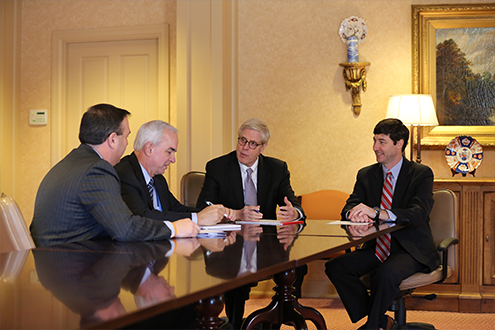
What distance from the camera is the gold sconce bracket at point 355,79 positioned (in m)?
4.36

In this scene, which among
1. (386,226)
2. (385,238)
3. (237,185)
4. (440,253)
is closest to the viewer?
(386,226)

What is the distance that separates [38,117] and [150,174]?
3.28 metres

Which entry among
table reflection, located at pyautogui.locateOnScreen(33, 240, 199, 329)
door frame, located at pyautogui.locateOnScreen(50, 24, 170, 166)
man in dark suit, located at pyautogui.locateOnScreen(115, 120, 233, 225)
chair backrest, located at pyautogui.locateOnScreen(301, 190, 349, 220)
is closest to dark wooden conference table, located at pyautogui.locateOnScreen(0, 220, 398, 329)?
table reflection, located at pyautogui.locateOnScreen(33, 240, 199, 329)

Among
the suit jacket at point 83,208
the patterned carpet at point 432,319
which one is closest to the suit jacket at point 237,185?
the patterned carpet at point 432,319

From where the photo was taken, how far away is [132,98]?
5102 millimetres

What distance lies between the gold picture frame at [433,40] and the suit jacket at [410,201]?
4.42ft

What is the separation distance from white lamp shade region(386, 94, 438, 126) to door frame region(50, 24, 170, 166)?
7.48 ft

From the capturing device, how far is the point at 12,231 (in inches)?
78.0

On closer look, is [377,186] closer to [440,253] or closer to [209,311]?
[440,253]

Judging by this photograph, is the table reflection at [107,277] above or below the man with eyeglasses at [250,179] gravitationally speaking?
below

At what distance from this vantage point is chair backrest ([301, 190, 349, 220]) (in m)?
4.18

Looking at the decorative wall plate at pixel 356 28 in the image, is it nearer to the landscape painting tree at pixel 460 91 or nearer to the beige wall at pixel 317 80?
the beige wall at pixel 317 80

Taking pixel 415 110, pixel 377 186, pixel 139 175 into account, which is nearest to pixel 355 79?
pixel 415 110

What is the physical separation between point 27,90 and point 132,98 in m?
1.22
